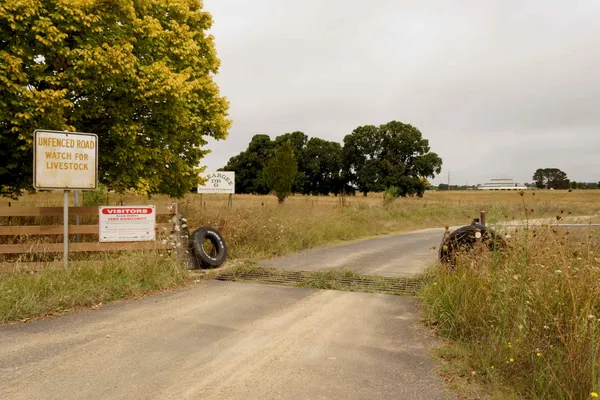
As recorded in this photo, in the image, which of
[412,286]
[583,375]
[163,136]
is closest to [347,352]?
[583,375]

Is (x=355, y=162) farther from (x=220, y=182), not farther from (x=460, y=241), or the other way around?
(x=460, y=241)

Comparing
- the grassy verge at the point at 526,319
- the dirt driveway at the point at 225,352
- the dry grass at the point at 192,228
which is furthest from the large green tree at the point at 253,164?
the grassy verge at the point at 526,319

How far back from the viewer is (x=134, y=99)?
A: 1105 centimetres

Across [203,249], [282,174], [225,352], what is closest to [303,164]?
[282,174]

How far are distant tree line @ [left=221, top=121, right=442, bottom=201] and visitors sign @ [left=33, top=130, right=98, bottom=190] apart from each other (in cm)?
3753

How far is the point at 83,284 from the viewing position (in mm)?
6559

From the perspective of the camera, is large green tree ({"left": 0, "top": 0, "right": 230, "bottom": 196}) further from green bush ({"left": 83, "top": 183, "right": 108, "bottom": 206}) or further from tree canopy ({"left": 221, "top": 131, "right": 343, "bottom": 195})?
tree canopy ({"left": 221, "top": 131, "right": 343, "bottom": 195})

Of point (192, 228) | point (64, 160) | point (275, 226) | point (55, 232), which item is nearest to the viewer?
point (64, 160)

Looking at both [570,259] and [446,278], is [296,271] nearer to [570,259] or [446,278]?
[446,278]

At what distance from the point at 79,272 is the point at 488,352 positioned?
21.4ft

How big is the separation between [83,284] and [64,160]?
2.60 meters

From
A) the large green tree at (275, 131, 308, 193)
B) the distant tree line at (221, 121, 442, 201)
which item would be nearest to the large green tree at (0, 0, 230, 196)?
the distant tree line at (221, 121, 442, 201)

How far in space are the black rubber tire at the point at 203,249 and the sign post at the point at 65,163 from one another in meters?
2.46

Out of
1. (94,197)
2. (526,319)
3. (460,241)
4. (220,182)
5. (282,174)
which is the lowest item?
(526,319)
